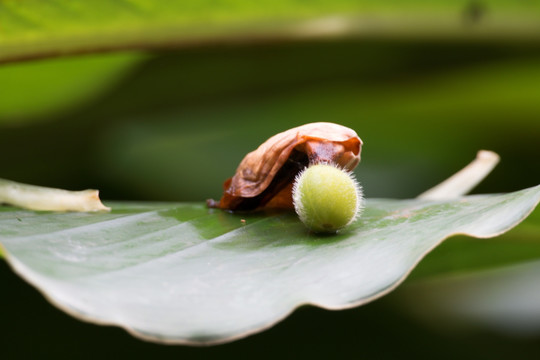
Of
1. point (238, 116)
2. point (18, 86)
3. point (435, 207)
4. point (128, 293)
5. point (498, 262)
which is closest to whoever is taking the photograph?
point (128, 293)

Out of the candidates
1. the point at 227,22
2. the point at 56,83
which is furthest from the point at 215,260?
the point at 56,83

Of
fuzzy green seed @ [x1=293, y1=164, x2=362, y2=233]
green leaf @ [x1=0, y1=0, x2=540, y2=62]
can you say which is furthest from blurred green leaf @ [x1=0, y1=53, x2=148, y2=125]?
fuzzy green seed @ [x1=293, y1=164, x2=362, y2=233]

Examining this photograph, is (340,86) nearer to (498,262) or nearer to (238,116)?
(238,116)

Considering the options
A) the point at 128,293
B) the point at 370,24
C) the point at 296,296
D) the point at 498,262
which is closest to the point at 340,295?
the point at 296,296

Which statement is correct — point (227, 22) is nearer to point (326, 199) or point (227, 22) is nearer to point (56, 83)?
Answer: point (56, 83)

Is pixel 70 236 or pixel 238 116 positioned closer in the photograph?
pixel 70 236

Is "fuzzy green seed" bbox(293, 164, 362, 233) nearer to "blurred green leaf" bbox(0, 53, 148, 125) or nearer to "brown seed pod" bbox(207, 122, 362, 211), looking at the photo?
"brown seed pod" bbox(207, 122, 362, 211)
